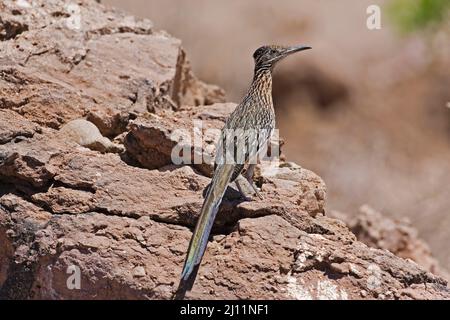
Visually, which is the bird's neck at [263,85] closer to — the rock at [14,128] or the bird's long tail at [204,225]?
the bird's long tail at [204,225]

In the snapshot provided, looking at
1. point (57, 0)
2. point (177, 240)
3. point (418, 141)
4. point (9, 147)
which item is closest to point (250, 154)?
point (177, 240)

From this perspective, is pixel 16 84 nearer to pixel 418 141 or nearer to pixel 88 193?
pixel 88 193

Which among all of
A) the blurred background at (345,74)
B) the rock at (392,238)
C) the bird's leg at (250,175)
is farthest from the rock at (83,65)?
the blurred background at (345,74)

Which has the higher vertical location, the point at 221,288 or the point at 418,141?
the point at 418,141

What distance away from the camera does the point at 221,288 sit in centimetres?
540

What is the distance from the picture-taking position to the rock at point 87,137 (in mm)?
6508

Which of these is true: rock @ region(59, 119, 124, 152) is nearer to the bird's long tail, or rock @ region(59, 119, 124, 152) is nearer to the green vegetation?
the bird's long tail

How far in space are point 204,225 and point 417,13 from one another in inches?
515

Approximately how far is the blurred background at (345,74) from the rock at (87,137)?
9216mm

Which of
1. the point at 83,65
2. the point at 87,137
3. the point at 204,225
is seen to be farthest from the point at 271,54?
the point at 204,225

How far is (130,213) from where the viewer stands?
5855 mm

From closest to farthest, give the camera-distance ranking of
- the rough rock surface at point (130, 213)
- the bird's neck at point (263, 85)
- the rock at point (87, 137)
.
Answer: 1. the rough rock surface at point (130, 213)
2. the rock at point (87, 137)
3. the bird's neck at point (263, 85)

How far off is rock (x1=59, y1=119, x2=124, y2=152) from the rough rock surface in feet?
0.27

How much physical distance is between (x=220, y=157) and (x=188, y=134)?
38 cm
